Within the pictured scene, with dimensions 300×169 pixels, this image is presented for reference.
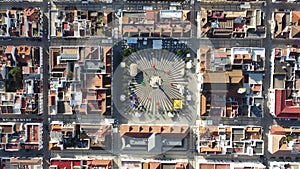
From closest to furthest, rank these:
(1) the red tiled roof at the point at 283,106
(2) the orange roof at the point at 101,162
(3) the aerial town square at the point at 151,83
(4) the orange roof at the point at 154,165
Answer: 1. (1) the red tiled roof at the point at 283,106
2. (3) the aerial town square at the point at 151,83
3. (4) the orange roof at the point at 154,165
4. (2) the orange roof at the point at 101,162

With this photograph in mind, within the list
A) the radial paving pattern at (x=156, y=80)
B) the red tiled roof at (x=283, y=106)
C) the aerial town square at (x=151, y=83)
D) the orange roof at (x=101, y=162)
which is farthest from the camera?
the radial paving pattern at (x=156, y=80)

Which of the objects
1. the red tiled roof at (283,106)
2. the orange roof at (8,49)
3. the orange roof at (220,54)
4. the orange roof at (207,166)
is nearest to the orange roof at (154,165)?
the orange roof at (207,166)

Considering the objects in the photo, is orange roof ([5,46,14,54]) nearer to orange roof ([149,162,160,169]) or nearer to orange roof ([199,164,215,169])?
orange roof ([149,162,160,169])

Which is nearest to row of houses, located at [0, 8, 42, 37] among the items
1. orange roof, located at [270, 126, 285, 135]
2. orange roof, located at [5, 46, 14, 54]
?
orange roof, located at [5, 46, 14, 54]

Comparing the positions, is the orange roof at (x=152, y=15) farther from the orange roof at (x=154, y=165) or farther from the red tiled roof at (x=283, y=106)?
the orange roof at (x=154, y=165)

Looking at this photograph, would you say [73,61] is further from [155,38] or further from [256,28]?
[256,28]

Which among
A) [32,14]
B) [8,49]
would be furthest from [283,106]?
[8,49]

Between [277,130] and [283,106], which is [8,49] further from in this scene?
[277,130]

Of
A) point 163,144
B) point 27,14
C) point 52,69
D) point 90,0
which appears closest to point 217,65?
point 163,144
